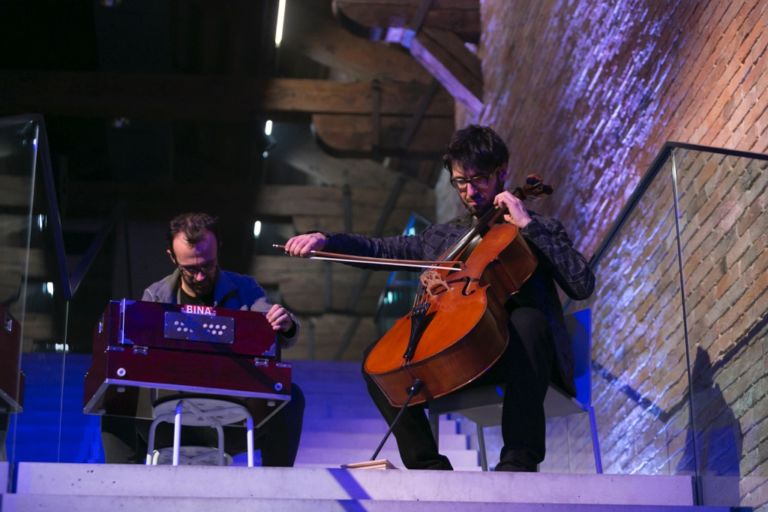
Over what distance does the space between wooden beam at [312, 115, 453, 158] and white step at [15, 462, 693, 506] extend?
20.7 ft

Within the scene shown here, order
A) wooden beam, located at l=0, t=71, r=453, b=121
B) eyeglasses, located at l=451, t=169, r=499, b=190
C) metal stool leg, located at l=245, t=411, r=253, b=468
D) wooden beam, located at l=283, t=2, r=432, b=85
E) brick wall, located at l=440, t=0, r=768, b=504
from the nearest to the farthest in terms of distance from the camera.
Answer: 1. brick wall, located at l=440, t=0, r=768, b=504
2. metal stool leg, located at l=245, t=411, r=253, b=468
3. eyeglasses, located at l=451, t=169, r=499, b=190
4. wooden beam, located at l=0, t=71, r=453, b=121
5. wooden beam, located at l=283, t=2, r=432, b=85

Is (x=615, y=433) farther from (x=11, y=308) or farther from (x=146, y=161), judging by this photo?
(x=146, y=161)

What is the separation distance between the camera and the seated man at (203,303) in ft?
13.1

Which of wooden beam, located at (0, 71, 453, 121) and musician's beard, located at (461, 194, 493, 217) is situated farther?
wooden beam, located at (0, 71, 453, 121)

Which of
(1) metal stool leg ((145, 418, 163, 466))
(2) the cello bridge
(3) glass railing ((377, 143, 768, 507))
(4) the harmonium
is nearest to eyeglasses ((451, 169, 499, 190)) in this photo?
(2) the cello bridge

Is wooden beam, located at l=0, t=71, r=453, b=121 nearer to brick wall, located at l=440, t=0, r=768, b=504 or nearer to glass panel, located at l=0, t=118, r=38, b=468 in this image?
brick wall, located at l=440, t=0, r=768, b=504

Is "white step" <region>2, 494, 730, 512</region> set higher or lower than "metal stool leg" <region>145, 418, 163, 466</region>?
higher

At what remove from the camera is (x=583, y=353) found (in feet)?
13.6

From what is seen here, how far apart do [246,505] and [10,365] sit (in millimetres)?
870

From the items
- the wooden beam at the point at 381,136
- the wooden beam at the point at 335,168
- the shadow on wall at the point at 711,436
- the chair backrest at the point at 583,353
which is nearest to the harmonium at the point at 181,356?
the chair backrest at the point at 583,353

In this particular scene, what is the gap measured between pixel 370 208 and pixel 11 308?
9.12 metres

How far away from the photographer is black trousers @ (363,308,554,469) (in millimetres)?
3414

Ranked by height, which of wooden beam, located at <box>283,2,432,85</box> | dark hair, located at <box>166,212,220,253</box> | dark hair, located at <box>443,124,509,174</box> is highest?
dark hair, located at <box>443,124,509,174</box>

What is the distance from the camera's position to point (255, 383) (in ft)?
12.0
